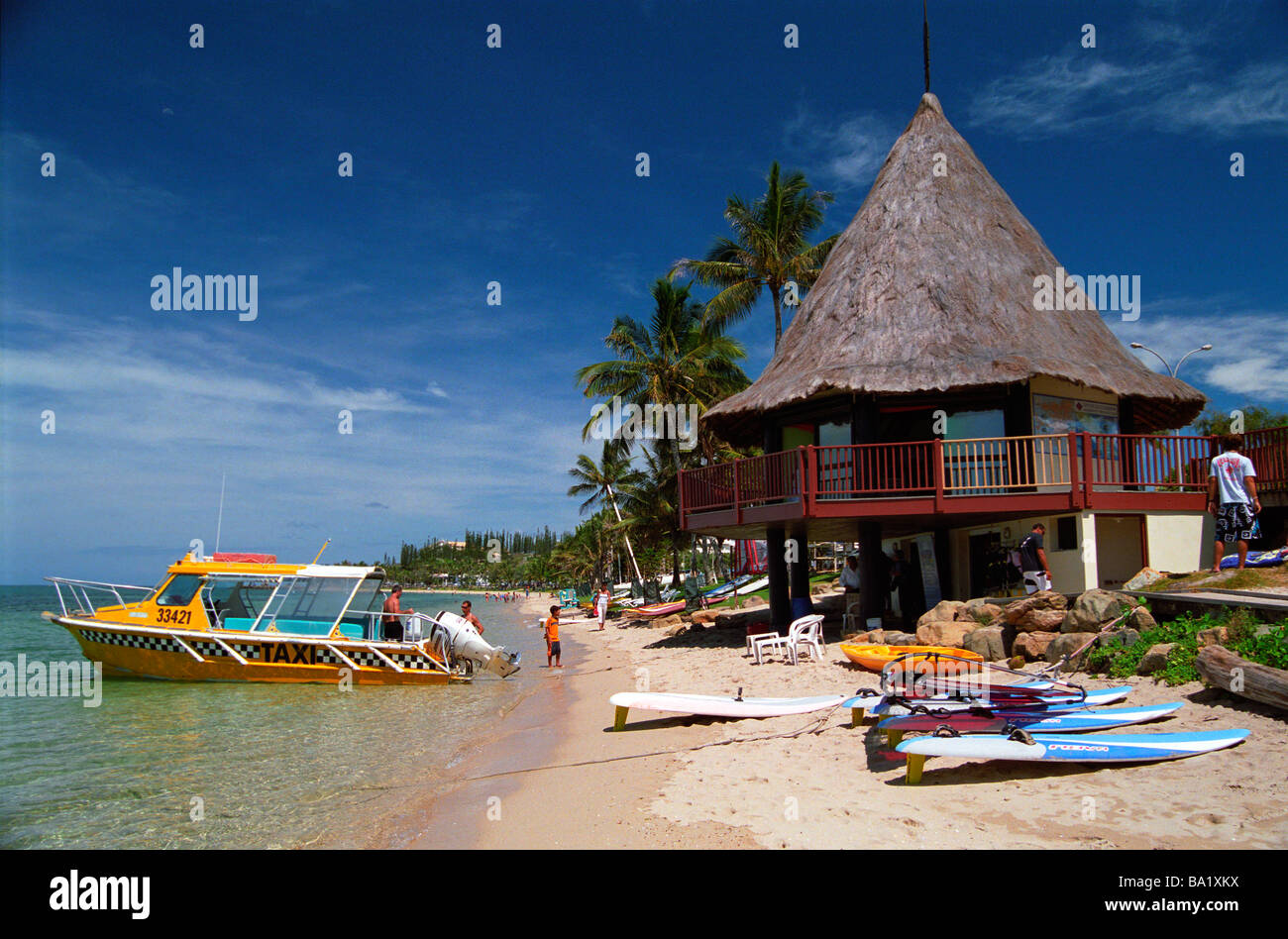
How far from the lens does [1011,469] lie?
618 inches

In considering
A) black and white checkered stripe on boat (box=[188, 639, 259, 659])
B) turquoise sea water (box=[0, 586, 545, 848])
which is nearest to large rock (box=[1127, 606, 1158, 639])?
turquoise sea water (box=[0, 586, 545, 848])

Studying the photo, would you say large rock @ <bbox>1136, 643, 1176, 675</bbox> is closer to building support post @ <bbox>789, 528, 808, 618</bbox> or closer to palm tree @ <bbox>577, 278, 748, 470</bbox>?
building support post @ <bbox>789, 528, 808, 618</bbox>

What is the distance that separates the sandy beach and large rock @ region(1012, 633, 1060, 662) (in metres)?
1.23

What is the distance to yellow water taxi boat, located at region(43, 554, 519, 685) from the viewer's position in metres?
17.5

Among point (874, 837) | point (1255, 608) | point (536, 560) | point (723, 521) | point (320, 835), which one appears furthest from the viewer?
point (536, 560)

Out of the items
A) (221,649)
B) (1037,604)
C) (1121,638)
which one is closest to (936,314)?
(1037,604)

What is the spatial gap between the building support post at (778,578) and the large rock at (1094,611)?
8997 millimetres

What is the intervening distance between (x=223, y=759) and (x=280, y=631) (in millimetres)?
6916

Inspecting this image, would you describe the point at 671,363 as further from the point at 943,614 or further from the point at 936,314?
the point at 943,614

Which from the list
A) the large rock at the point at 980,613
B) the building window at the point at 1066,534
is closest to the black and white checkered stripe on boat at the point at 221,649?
the large rock at the point at 980,613
